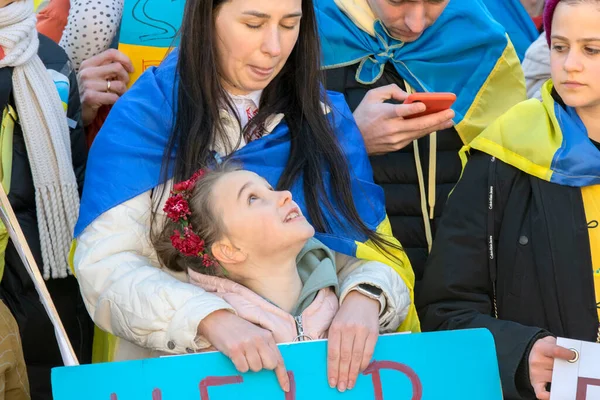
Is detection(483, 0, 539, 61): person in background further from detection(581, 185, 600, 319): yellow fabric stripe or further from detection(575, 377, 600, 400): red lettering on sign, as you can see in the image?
detection(575, 377, 600, 400): red lettering on sign

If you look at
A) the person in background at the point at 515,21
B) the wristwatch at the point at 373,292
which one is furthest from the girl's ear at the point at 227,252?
the person in background at the point at 515,21

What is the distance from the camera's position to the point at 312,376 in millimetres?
2945

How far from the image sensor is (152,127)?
3.41m

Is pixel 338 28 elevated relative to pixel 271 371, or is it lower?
elevated

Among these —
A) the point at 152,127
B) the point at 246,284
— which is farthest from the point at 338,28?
the point at 246,284

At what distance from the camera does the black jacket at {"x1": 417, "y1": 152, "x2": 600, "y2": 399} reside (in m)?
3.26

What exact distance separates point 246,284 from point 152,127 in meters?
0.57

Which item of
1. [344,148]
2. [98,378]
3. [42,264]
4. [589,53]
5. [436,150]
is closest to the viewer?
[98,378]

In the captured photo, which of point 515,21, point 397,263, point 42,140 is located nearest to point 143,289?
point 397,263

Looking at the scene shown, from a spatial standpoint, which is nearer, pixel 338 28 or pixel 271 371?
pixel 271 371

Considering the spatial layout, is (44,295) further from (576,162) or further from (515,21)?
(515,21)

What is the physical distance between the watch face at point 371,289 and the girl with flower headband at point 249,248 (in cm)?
5

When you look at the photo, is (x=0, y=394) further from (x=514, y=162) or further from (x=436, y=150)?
(x=436, y=150)

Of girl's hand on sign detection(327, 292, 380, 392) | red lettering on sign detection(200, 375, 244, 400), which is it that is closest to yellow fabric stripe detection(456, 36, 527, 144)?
girl's hand on sign detection(327, 292, 380, 392)
